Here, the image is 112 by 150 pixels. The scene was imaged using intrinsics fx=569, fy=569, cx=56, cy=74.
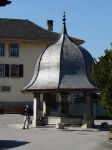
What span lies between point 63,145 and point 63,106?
598 inches

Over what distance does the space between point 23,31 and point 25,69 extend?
532 centimetres

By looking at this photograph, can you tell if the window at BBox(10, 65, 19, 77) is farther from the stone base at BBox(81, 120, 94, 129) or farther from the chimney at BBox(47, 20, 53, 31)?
the stone base at BBox(81, 120, 94, 129)

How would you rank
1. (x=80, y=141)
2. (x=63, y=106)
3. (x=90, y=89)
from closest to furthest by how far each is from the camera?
(x=80, y=141) < (x=90, y=89) < (x=63, y=106)

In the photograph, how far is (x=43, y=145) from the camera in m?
25.3

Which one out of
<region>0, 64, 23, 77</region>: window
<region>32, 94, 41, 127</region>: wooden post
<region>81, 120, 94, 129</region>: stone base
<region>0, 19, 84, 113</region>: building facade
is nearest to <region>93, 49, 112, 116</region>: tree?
<region>81, 120, 94, 129</region>: stone base

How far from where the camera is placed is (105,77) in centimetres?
2611

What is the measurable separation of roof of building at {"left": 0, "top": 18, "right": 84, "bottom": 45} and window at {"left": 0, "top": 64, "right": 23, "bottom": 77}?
3359 mm

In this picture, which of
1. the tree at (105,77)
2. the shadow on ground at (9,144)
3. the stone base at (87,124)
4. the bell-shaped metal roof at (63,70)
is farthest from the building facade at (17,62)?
the tree at (105,77)

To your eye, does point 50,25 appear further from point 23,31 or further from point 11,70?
point 11,70

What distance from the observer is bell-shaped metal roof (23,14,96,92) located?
37.9 m

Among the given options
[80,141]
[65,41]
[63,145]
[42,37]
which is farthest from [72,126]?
[42,37]

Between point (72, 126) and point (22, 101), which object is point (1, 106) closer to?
point (22, 101)

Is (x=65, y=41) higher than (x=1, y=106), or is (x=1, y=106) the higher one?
(x=65, y=41)

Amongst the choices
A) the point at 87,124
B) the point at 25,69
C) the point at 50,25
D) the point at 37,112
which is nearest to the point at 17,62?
the point at 25,69
